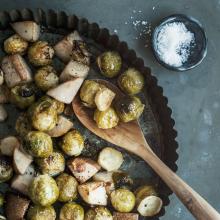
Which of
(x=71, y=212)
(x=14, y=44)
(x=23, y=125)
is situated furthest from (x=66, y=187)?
(x=14, y=44)

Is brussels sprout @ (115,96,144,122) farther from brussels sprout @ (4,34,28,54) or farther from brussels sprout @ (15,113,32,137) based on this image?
brussels sprout @ (4,34,28,54)

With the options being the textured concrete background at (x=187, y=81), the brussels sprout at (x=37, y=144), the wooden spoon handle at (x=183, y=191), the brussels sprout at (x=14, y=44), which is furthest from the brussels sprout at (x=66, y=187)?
the brussels sprout at (x=14, y=44)

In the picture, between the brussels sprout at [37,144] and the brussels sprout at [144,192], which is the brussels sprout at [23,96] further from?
the brussels sprout at [144,192]

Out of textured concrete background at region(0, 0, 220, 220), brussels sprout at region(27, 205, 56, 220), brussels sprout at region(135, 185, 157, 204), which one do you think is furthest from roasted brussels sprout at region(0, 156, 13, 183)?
textured concrete background at region(0, 0, 220, 220)

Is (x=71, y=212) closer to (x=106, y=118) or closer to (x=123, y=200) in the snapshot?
(x=123, y=200)

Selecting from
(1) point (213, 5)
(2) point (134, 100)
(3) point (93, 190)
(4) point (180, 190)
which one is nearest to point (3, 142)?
(3) point (93, 190)

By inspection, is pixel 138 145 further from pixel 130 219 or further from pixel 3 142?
pixel 3 142
